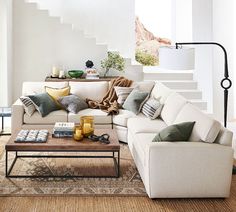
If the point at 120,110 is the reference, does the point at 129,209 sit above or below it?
below

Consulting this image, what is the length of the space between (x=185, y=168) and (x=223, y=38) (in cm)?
536

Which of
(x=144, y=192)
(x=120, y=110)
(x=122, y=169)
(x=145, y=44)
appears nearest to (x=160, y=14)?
(x=145, y=44)

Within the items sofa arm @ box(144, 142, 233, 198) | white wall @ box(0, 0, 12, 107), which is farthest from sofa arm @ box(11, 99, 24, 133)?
white wall @ box(0, 0, 12, 107)

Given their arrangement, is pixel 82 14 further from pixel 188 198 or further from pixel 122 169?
pixel 188 198

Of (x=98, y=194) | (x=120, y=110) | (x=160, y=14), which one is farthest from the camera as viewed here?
(x=160, y=14)

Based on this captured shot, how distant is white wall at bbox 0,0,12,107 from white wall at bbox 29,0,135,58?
0.98m

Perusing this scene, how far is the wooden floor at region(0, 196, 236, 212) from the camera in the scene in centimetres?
428

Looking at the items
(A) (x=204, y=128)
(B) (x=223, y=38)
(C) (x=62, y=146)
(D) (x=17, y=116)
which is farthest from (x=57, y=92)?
(B) (x=223, y=38)

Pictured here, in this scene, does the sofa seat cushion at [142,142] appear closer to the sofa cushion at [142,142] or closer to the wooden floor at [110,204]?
the sofa cushion at [142,142]

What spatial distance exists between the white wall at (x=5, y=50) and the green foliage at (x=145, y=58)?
323 centimetres

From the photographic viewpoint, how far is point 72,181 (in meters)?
5.05

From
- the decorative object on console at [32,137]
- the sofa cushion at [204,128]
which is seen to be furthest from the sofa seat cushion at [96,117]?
the sofa cushion at [204,128]

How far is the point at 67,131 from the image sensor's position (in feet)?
17.9

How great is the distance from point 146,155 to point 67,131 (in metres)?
1.24
